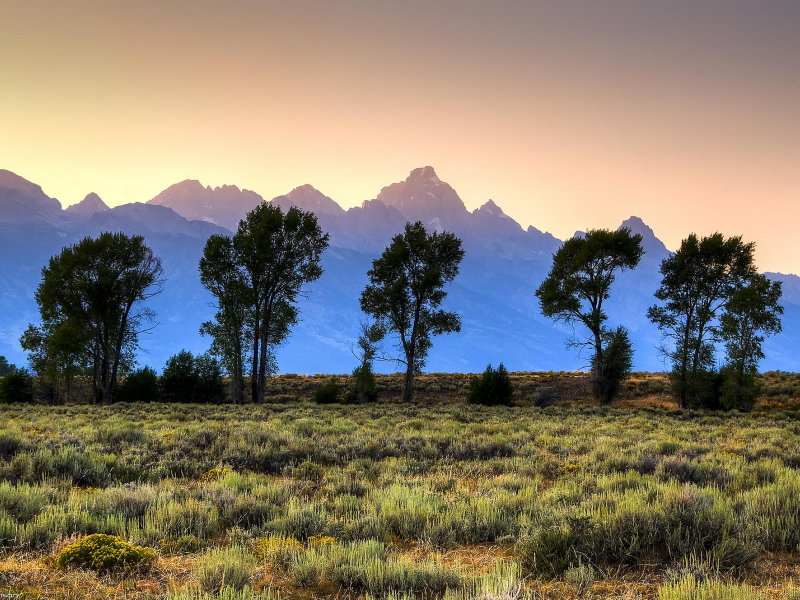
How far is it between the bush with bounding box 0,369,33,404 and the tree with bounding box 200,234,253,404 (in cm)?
1536

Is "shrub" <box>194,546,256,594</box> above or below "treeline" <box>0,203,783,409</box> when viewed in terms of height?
below

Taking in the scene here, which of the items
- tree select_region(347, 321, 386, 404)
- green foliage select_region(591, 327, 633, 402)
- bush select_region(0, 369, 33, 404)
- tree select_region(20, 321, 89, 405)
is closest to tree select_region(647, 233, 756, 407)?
green foliage select_region(591, 327, 633, 402)

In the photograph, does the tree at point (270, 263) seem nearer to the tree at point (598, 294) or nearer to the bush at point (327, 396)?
the bush at point (327, 396)

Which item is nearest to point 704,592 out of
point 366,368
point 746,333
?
point 366,368

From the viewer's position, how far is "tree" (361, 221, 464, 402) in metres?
34.8

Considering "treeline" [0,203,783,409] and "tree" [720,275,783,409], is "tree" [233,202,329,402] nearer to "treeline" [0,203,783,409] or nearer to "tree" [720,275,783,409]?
"treeline" [0,203,783,409]

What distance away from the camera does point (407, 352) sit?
3450 centimetres

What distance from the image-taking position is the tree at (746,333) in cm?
2809

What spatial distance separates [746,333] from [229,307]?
3415cm

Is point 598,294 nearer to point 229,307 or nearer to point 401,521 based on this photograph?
point 229,307

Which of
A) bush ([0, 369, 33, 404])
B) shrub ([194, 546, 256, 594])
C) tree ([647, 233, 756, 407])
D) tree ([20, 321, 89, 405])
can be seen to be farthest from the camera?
bush ([0, 369, 33, 404])

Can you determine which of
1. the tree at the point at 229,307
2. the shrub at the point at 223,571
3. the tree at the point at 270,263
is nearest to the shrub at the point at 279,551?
the shrub at the point at 223,571

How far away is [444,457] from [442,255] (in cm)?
2736

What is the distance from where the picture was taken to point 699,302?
102 ft
